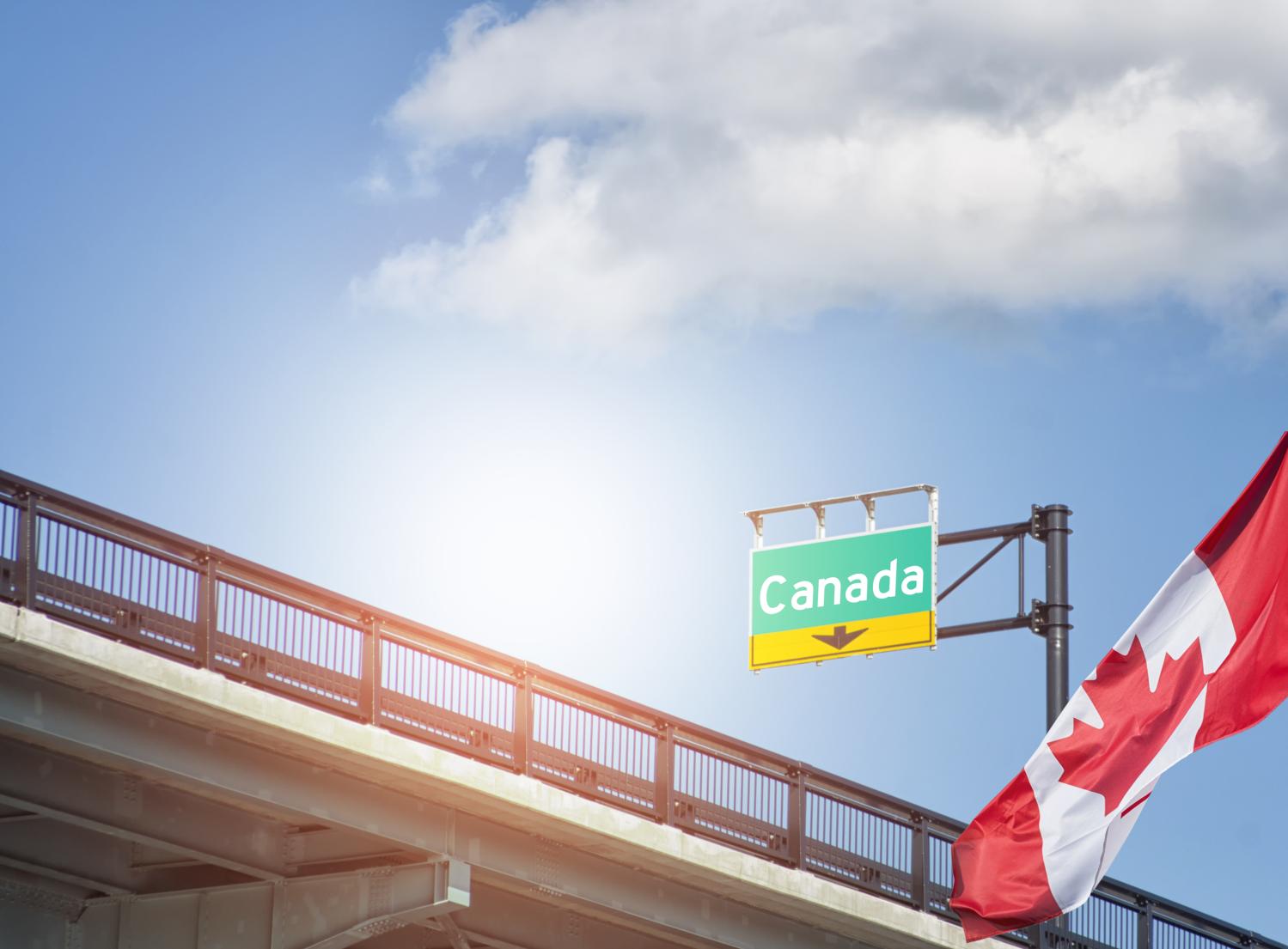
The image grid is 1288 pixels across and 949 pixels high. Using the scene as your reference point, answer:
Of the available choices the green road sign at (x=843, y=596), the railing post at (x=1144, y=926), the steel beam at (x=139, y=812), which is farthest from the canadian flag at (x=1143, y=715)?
the railing post at (x=1144, y=926)

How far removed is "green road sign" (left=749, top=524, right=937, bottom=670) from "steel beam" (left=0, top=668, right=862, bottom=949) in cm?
419

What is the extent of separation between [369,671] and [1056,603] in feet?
30.5

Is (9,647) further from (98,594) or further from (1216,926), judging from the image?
(1216,926)

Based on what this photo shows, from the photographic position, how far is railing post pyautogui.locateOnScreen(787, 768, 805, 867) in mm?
26906

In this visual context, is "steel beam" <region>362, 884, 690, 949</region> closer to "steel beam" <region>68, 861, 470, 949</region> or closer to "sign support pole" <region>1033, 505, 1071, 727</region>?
"steel beam" <region>68, 861, 470, 949</region>

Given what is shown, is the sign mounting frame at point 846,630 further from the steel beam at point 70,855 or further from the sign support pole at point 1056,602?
the steel beam at point 70,855

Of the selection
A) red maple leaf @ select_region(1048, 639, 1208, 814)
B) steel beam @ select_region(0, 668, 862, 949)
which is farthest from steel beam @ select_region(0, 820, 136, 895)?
red maple leaf @ select_region(1048, 639, 1208, 814)

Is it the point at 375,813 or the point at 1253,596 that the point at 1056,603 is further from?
the point at 375,813

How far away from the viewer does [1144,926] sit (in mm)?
32062

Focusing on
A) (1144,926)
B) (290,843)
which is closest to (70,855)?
(290,843)

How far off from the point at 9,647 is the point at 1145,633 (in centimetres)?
948

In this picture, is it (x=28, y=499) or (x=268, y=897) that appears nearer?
(x=28, y=499)

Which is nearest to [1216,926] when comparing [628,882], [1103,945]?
[1103,945]

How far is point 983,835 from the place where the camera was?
21.6 m
